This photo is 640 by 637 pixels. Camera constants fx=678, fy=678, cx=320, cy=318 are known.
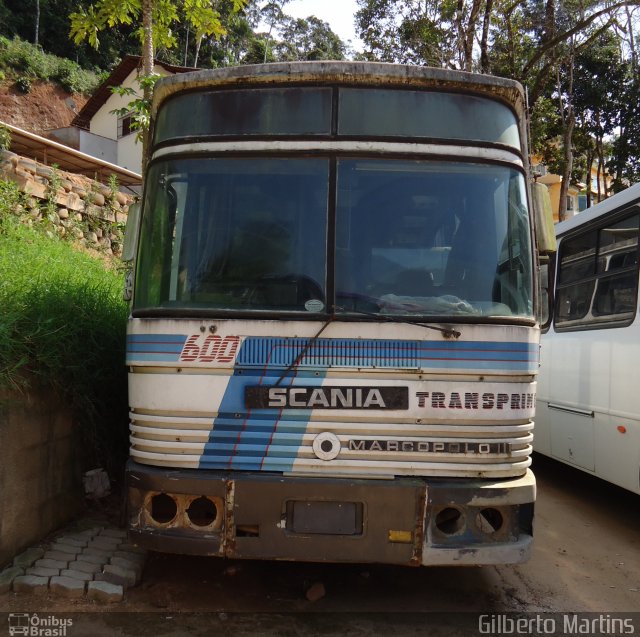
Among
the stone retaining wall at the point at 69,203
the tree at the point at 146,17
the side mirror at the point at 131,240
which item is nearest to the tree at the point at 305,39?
the stone retaining wall at the point at 69,203

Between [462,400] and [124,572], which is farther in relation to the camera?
[124,572]

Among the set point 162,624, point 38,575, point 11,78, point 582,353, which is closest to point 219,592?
point 162,624

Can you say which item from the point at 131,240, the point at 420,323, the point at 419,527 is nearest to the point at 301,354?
the point at 420,323

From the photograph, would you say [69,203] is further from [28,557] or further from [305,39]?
[305,39]

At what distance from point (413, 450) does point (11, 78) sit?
1534 inches

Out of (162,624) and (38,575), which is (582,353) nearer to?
(162,624)

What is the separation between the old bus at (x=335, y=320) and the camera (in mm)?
3475

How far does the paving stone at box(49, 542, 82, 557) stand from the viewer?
4.23 meters

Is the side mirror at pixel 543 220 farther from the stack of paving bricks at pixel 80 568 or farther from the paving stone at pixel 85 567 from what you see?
the paving stone at pixel 85 567

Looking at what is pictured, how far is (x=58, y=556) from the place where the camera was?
414cm

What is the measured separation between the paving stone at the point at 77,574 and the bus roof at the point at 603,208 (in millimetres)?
4837

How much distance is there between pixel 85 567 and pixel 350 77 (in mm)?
3247

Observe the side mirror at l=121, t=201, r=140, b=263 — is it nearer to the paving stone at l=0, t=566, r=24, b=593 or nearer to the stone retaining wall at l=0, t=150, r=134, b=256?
the paving stone at l=0, t=566, r=24, b=593

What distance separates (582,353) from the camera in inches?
244
